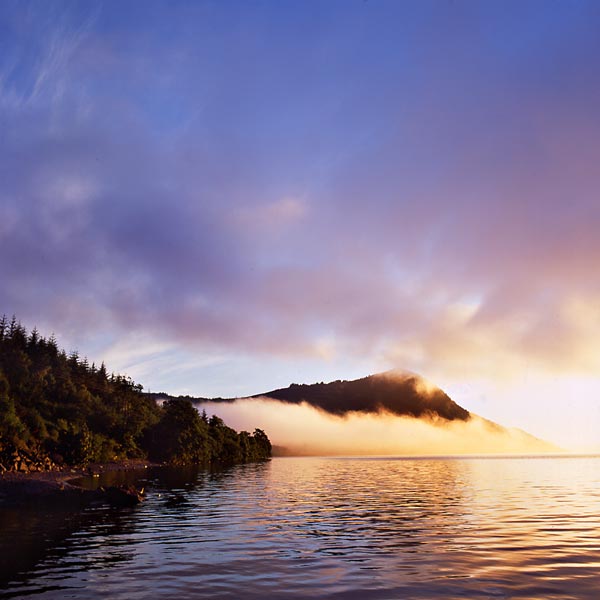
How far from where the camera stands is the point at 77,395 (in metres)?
187

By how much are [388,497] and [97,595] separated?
50.6 metres

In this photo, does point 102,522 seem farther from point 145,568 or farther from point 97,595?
point 97,595

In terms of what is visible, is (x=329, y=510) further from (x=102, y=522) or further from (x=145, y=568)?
(x=145, y=568)

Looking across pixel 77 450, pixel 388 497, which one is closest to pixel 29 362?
pixel 77 450

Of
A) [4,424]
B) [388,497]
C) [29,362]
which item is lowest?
[388,497]

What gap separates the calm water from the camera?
21891mm

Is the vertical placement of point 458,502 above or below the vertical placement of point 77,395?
below

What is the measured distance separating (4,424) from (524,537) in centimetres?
12035

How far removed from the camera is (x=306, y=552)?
29656mm

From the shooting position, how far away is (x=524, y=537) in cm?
3453

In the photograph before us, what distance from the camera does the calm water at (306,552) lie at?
2189 centimetres

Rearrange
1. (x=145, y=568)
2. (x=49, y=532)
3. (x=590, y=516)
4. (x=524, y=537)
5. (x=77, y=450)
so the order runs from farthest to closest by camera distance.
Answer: (x=77, y=450) < (x=590, y=516) < (x=49, y=532) < (x=524, y=537) < (x=145, y=568)

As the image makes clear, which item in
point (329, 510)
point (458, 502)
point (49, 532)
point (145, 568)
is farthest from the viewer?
point (458, 502)

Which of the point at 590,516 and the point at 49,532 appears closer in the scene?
the point at 49,532
